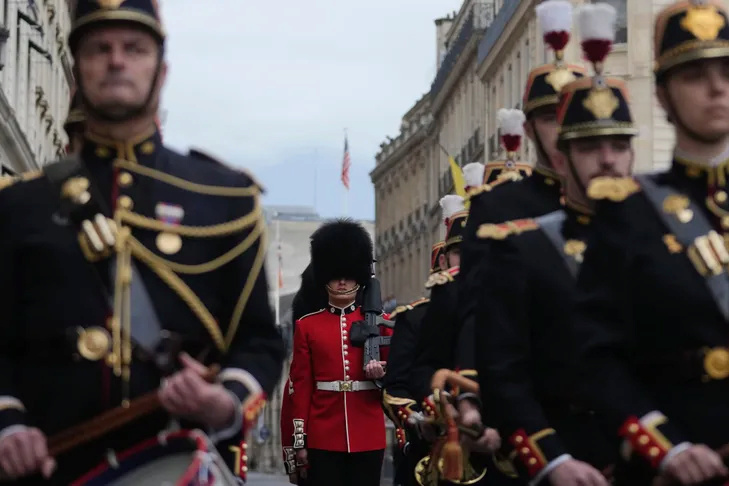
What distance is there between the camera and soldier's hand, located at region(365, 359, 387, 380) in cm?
1395

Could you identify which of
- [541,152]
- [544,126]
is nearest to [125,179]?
[541,152]

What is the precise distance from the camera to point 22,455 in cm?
521

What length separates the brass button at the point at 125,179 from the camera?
18.5ft

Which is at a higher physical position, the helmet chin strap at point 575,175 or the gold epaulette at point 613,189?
the helmet chin strap at point 575,175

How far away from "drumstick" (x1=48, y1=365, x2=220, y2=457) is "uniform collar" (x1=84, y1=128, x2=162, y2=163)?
0.78m

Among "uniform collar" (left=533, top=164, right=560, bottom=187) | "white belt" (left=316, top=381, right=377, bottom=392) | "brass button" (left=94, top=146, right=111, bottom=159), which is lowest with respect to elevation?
"white belt" (left=316, top=381, right=377, bottom=392)

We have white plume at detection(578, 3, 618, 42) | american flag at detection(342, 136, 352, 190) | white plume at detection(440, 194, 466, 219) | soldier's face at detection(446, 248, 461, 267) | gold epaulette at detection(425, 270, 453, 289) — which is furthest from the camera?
american flag at detection(342, 136, 352, 190)

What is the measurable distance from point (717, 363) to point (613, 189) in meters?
0.69

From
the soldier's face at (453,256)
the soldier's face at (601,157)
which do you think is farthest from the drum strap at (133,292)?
the soldier's face at (453,256)

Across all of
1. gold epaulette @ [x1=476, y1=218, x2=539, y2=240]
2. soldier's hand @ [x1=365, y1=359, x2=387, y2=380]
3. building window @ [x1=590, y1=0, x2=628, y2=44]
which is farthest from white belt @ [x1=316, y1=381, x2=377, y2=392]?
building window @ [x1=590, y1=0, x2=628, y2=44]

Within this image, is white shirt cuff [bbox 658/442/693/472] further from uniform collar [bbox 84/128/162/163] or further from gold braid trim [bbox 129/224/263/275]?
uniform collar [bbox 84/128/162/163]

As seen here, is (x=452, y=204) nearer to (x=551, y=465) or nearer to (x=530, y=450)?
(x=530, y=450)

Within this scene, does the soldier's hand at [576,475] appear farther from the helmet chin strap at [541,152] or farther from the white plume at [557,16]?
the white plume at [557,16]

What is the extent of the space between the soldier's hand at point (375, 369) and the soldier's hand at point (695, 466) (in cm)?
862
